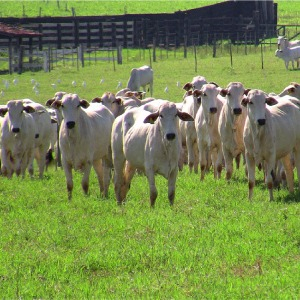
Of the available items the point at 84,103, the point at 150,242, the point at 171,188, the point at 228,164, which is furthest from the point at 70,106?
the point at 150,242

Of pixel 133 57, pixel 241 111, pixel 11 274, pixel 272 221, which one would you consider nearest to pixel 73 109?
pixel 241 111

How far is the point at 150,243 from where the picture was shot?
31.7ft

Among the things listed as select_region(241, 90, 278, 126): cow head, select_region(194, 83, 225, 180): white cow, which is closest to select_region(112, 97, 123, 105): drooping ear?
select_region(194, 83, 225, 180): white cow

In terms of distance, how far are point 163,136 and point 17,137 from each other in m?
5.86

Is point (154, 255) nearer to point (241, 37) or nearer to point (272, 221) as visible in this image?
point (272, 221)

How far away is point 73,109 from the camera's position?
14133mm

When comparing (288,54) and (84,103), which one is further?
(288,54)

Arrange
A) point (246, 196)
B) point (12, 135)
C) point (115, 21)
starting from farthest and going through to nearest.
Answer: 1. point (115, 21)
2. point (12, 135)
3. point (246, 196)

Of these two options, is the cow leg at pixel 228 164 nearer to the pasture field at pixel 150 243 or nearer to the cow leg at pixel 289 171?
the pasture field at pixel 150 243

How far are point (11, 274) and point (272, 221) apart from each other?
11.4ft

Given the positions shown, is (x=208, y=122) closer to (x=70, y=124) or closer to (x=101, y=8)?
(x=70, y=124)

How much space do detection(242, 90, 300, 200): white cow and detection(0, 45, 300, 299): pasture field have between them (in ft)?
1.68

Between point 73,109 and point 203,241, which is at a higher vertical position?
point 73,109

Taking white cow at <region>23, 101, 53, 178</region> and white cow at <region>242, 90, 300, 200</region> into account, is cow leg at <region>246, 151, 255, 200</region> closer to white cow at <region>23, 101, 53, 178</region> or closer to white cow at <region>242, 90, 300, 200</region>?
white cow at <region>242, 90, 300, 200</region>
